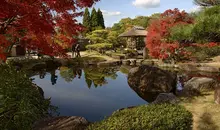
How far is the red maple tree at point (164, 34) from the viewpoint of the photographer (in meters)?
21.1

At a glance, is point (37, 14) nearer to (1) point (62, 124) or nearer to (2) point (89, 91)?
(1) point (62, 124)

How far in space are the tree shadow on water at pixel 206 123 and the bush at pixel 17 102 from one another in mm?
4958

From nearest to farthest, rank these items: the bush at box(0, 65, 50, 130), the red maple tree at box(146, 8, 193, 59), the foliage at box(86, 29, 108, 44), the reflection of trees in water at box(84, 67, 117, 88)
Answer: the bush at box(0, 65, 50, 130) → the reflection of trees in water at box(84, 67, 117, 88) → the red maple tree at box(146, 8, 193, 59) → the foliage at box(86, 29, 108, 44)

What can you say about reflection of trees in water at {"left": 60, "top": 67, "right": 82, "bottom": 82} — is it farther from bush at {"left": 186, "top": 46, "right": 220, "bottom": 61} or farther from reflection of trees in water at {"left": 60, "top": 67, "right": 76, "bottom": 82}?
bush at {"left": 186, "top": 46, "right": 220, "bottom": 61}

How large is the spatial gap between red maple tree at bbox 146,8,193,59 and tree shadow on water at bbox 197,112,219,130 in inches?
556

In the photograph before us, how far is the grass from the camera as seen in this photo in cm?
645

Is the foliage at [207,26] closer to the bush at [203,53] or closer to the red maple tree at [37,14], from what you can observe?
the red maple tree at [37,14]

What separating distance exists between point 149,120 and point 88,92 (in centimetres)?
892

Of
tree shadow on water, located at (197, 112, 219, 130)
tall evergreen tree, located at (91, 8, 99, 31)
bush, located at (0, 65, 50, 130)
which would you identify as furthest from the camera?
tall evergreen tree, located at (91, 8, 99, 31)

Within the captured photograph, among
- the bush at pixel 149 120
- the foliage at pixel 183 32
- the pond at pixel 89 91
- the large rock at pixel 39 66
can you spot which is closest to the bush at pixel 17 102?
the pond at pixel 89 91

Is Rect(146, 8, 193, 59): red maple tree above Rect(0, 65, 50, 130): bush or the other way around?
above

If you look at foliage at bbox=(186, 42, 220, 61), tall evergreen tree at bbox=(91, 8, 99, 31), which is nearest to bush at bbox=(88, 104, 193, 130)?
foliage at bbox=(186, 42, 220, 61)

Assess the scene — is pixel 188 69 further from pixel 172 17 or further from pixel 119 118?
pixel 119 118

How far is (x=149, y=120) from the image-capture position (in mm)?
4930
